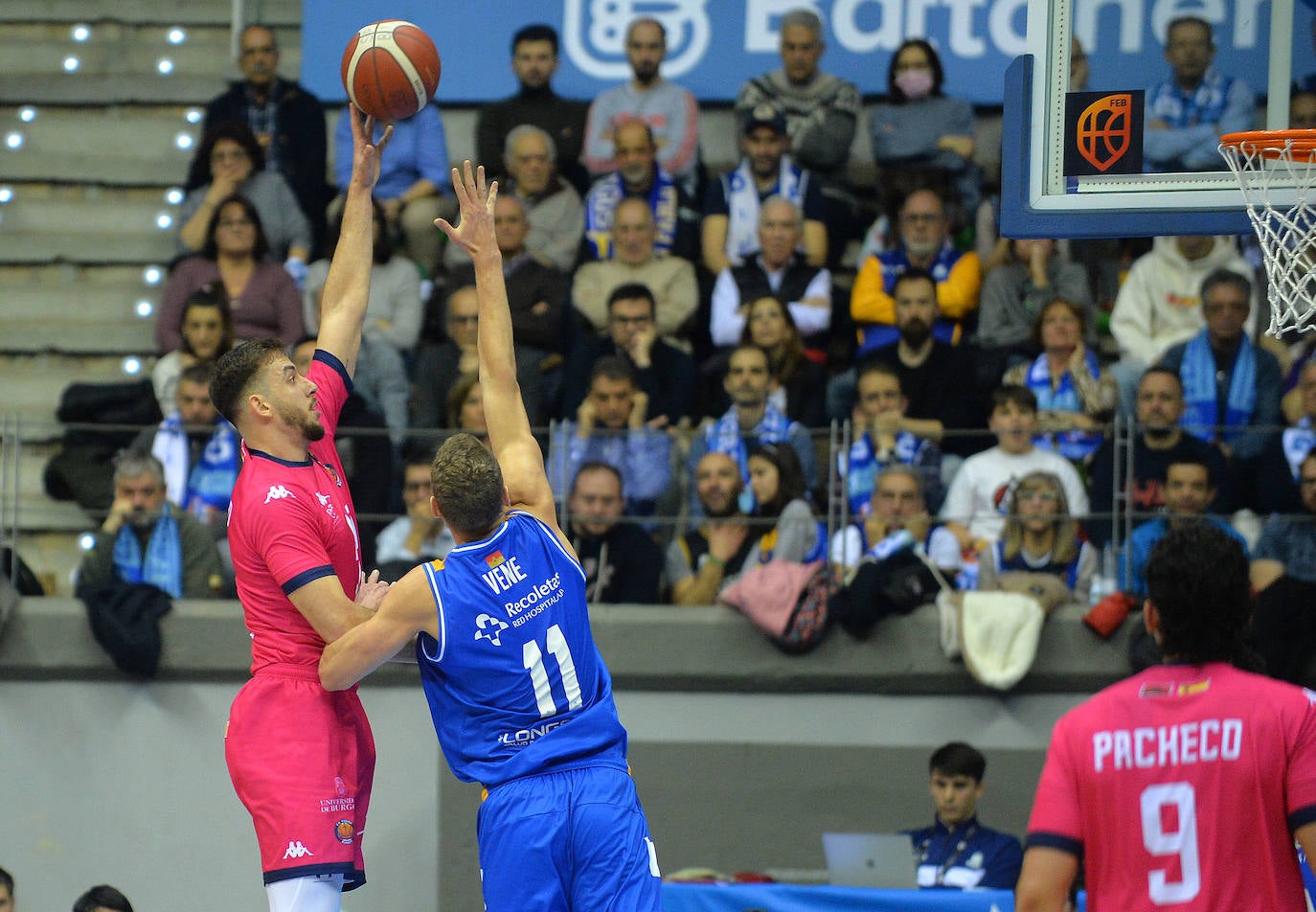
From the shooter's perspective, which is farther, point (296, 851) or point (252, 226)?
point (252, 226)

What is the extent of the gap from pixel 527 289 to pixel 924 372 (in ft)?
7.81

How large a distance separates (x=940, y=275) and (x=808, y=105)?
5.54ft

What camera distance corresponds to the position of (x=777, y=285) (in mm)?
10461

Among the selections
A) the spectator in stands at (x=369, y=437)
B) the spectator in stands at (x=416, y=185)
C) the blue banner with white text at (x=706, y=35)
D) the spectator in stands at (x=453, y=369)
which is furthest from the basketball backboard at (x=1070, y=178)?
the spectator in stands at (x=416, y=185)

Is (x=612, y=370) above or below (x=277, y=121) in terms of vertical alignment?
below

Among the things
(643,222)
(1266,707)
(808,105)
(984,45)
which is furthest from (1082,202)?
(984,45)

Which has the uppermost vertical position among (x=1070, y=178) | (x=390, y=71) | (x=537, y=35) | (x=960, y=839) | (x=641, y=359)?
(x=537, y=35)

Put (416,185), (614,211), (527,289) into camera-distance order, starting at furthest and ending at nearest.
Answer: (416,185)
(614,211)
(527,289)

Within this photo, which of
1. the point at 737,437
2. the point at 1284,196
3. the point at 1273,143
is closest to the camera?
the point at 1273,143

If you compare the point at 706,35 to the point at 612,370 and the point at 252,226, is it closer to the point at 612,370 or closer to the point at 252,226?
the point at 252,226

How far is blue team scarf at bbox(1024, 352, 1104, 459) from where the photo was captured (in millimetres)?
9328

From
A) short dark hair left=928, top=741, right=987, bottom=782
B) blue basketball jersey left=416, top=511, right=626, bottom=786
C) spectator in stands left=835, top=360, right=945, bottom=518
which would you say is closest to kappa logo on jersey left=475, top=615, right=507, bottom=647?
blue basketball jersey left=416, top=511, right=626, bottom=786

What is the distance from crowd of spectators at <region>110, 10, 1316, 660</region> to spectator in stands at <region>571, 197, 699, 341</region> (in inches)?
0.7

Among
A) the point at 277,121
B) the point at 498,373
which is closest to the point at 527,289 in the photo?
the point at 277,121
